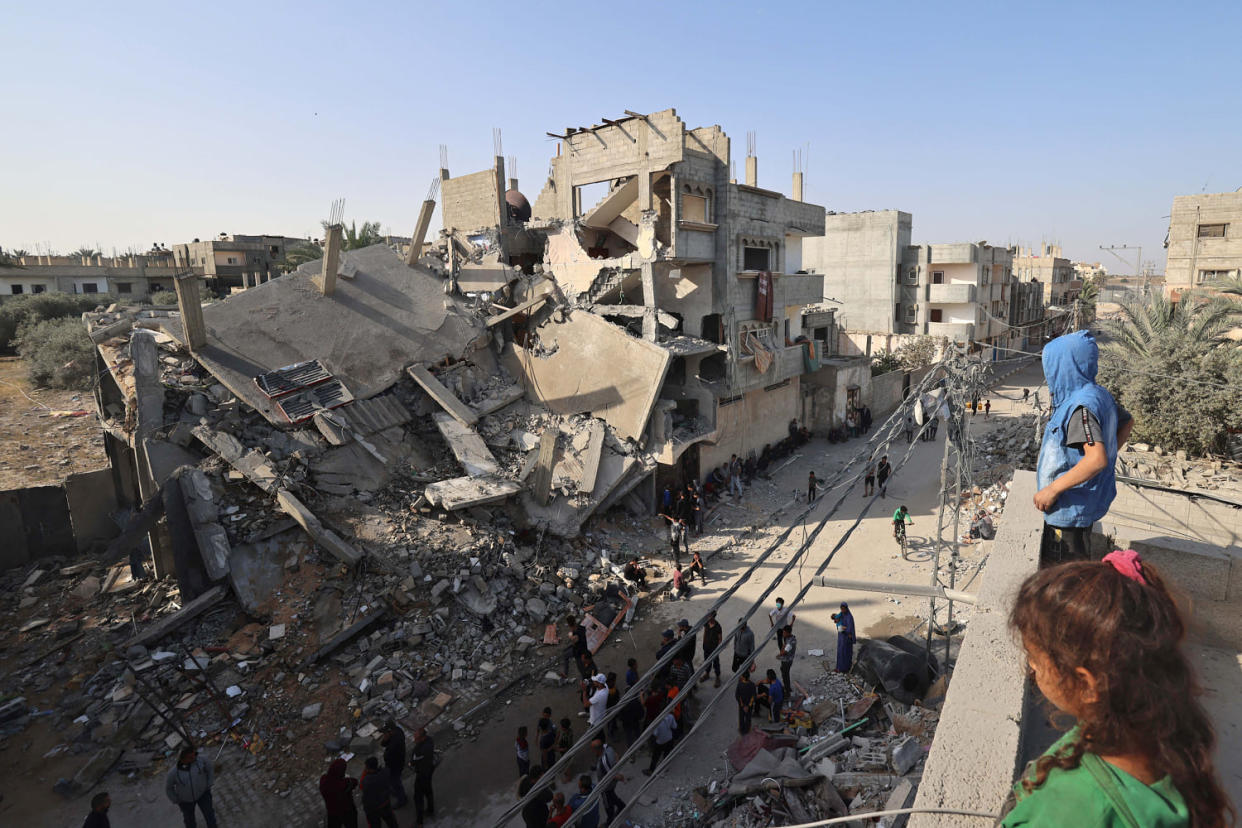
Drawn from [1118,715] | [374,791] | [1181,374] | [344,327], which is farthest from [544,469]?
[1181,374]

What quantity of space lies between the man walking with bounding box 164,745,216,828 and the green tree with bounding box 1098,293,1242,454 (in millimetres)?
18296

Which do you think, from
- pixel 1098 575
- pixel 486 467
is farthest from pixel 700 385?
pixel 1098 575

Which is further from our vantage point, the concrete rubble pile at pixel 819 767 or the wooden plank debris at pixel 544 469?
the wooden plank debris at pixel 544 469

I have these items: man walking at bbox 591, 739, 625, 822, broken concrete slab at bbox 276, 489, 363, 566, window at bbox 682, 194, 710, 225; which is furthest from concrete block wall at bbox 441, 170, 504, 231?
man walking at bbox 591, 739, 625, 822

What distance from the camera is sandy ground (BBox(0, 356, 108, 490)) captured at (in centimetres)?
1730

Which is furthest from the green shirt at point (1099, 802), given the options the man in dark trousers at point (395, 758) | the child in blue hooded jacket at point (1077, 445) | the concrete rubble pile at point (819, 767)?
the man in dark trousers at point (395, 758)

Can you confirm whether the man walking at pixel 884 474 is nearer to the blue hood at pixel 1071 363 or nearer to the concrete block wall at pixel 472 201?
the blue hood at pixel 1071 363

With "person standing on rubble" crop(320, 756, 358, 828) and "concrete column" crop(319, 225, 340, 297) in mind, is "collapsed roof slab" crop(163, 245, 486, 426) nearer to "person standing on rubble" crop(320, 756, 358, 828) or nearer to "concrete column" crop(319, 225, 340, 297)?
"concrete column" crop(319, 225, 340, 297)

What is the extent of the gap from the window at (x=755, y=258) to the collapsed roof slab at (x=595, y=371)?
643 centimetres

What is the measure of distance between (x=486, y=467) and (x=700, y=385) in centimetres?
803

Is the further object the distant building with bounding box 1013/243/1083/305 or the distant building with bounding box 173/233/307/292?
the distant building with bounding box 1013/243/1083/305

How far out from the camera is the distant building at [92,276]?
131ft

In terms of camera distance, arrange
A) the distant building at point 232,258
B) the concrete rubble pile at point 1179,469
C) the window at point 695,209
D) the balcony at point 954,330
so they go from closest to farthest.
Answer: the concrete rubble pile at point 1179,469 < the window at point 695,209 < the balcony at point 954,330 < the distant building at point 232,258

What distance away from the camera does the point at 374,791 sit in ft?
23.9
